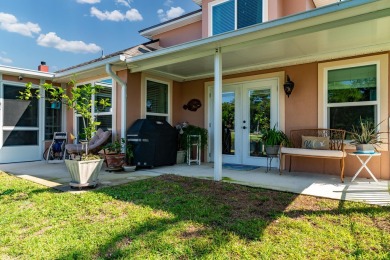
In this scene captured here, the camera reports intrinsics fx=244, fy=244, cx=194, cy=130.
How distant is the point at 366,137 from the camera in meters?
4.27

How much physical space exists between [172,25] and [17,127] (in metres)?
5.61

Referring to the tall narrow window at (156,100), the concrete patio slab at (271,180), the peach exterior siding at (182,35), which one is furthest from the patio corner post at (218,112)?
the peach exterior siding at (182,35)

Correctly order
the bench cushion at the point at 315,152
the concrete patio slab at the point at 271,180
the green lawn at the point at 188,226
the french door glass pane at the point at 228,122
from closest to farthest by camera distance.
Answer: the green lawn at the point at 188,226 < the concrete patio slab at the point at 271,180 < the bench cushion at the point at 315,152 < the french door glass pane at the point at 228,122

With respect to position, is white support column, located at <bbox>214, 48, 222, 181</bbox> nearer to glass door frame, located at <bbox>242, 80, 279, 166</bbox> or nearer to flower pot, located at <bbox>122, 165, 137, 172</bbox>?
glass door frame, located at <bbox>242, 80, 279, 166</bbox>

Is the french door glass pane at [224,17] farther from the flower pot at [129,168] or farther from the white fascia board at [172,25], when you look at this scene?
the flower pot at [129,168]

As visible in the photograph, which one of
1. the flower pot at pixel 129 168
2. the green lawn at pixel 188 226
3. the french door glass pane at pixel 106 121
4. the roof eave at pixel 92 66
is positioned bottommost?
the green lawn at pixel 188 226

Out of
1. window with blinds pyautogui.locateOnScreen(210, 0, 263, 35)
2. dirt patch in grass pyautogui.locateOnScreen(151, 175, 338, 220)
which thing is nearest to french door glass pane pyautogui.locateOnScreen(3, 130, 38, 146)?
dirt patch in grass pyautogui.locateOnScreen(151, 175, 338, 220)

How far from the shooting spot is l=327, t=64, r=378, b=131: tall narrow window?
475cm

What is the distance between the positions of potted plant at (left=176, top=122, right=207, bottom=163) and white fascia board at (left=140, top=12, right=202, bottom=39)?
342cm

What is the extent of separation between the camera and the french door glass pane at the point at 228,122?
261 inches

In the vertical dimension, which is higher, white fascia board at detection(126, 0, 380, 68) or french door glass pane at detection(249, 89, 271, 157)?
white fascia board at detection(126, 0, 380, 68)

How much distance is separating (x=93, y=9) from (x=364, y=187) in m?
15.5

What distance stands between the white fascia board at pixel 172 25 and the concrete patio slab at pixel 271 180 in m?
4.77

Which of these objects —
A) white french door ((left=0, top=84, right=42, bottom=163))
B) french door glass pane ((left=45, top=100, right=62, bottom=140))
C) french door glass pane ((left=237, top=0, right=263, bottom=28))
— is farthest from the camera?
french door glass pane ((left=45, top=100, right=62, bottom=140))
